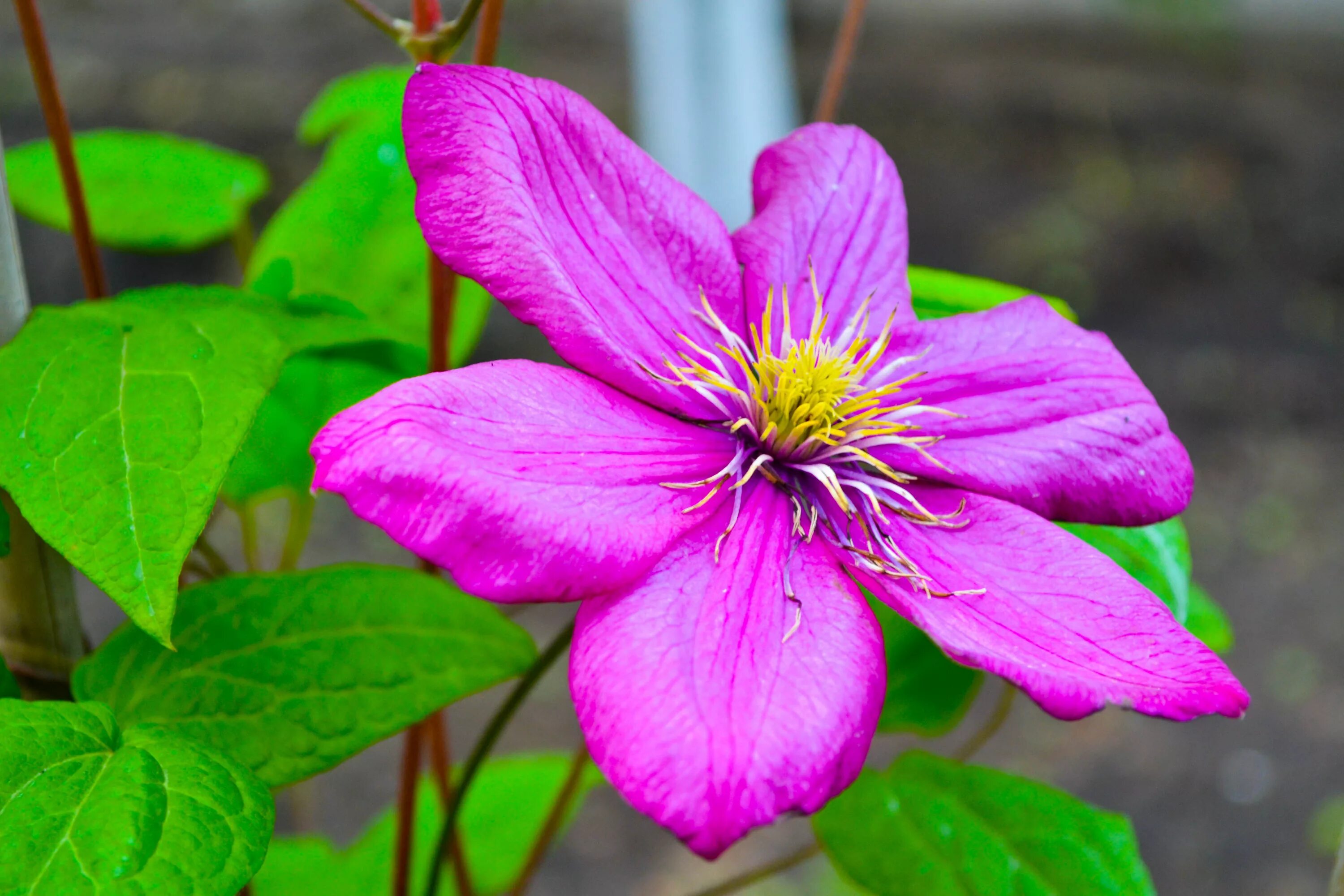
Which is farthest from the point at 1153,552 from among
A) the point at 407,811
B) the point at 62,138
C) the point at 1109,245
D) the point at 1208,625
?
the point at 1109,245

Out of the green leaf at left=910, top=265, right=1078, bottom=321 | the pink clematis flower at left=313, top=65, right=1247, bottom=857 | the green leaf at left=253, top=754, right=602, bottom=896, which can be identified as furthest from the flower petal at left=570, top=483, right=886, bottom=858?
the green leaf at left=253, top=754, right=602, bottom=896

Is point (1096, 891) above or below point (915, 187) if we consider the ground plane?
above

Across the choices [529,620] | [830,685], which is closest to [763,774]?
[830,685]

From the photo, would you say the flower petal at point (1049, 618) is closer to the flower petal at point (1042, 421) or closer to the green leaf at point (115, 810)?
the flower petal at point (1042, 421)

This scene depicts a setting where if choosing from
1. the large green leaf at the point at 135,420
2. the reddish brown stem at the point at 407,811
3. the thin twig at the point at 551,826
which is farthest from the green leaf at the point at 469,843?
the large green leaf at the point at 135,420

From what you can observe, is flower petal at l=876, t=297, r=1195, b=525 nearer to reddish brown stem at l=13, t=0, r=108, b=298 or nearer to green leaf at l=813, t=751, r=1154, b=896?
green leaf at l=813, t=751, r=1154, b=896

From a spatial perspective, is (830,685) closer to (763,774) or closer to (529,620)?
(763,774)
